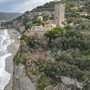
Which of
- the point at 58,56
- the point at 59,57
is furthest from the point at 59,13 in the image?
the point at 59,57

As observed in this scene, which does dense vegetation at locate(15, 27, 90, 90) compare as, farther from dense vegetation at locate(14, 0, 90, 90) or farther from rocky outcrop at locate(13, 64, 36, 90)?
rocky outcrop at locate(13, 64, 36, 90)

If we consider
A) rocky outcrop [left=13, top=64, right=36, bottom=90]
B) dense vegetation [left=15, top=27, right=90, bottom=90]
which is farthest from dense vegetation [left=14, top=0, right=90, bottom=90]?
rocky outcrop [left=13, top=64, right=36, bottom=90]

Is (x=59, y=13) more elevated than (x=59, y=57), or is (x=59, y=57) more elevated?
(x=59, y=13)

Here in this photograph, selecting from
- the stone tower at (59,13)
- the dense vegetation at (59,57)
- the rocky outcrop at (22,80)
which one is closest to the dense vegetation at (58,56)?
the dense vegetation at (59,57)

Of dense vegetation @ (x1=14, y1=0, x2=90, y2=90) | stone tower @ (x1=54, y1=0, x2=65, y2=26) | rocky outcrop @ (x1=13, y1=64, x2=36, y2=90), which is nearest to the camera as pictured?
dense vegetation @ (x1=14, y1=0, x2=90, y2=90)

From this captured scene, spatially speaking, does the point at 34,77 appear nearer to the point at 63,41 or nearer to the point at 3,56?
the point at 63,41

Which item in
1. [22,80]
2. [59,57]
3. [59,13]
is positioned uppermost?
[59,13]

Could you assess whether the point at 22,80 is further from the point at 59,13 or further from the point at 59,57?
the point at 59,13

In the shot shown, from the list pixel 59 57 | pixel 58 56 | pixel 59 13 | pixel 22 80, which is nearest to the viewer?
pixel 59 57

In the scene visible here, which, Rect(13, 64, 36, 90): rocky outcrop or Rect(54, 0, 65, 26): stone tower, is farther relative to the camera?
Rect(54, 0, 65, 26): stone tower

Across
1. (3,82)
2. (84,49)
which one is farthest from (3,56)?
(84,49)

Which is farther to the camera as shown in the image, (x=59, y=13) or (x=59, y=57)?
(x=59, y=13)

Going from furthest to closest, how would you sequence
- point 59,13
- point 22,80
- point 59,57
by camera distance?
point 59,13 → point 22,80 → point 59,57
